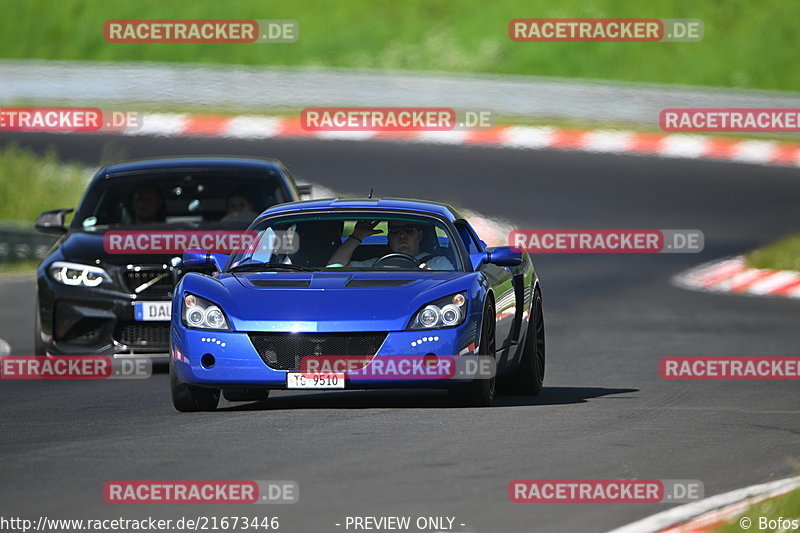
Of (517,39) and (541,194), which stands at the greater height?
(517,39)

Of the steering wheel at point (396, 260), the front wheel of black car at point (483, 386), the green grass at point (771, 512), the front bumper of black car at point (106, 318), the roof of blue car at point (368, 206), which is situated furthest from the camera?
the front bumper of black car at point (106, 318)

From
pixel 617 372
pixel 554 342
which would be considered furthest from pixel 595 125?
pixel 617 372

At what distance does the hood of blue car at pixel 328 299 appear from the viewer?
10.2 meters

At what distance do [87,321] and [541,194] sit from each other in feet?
53.0

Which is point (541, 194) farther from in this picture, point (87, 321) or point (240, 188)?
point (87, 321)

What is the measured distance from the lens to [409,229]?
11445 millimetres

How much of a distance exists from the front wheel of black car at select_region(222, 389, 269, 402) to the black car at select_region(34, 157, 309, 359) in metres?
1.56

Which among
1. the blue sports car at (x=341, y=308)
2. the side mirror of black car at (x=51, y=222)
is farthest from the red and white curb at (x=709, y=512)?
the side mirror of black car at (x=51, y=222)

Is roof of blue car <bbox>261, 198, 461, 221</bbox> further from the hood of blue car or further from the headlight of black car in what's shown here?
the headlight of black car

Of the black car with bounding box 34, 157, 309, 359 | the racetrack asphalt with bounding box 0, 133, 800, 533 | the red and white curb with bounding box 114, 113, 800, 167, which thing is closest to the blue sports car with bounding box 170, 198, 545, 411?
the racetrack asphalt with bounding box 0, 133, 800, 533

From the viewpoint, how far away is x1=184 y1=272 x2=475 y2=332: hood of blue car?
10211 millimetres

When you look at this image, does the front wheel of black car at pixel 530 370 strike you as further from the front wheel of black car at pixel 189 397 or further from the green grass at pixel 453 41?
the green grass at pixel 453 41

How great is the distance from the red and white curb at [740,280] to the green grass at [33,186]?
8.67 m

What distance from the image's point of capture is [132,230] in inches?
561
